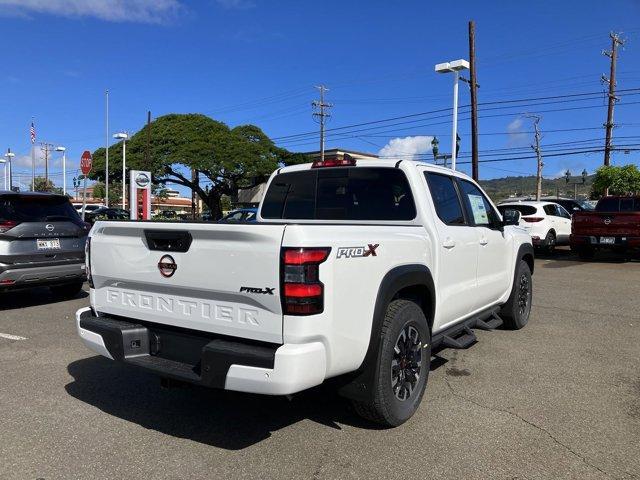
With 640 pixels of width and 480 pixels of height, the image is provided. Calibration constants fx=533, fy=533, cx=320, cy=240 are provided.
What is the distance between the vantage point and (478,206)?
5.44 m

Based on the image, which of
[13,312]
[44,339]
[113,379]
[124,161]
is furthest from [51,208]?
[124,161]

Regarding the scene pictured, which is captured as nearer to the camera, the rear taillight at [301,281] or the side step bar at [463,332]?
the rear taillight at [301,281]

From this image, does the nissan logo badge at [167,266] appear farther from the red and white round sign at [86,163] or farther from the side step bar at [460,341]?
the red and white round sign at [86,163]

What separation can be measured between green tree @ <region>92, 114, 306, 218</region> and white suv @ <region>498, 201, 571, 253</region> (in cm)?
A: 2826

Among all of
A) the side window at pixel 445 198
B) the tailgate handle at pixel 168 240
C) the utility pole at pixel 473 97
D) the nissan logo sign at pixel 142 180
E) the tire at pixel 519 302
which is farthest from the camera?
the utility pole at pixel 473 97

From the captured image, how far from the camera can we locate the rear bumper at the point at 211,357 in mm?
2844

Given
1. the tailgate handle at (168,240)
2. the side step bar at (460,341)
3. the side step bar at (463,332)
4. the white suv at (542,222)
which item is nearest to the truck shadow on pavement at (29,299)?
the tailgate handle at (168,240)

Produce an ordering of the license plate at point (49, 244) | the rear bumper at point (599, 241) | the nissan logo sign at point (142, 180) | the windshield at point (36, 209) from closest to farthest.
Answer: the windshield at point (36, 209), the license plate at point (49, 244), the rear bumper at point (599, 241), the nissan logo sign at point (142, 180)

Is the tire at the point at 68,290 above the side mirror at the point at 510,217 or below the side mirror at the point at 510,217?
below

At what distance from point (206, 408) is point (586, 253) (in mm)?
14648

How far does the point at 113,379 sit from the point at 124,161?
3923 cm

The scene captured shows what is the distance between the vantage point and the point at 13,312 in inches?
302

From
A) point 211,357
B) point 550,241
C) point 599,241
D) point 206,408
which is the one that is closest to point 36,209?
point 206,408

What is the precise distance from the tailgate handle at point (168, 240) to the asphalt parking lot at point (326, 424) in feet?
4.16
